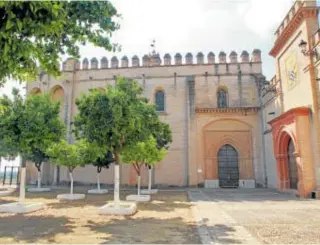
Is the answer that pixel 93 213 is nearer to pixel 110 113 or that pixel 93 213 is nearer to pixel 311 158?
pixel 110 113

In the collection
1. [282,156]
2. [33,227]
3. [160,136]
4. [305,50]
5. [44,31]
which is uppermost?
[305,50]

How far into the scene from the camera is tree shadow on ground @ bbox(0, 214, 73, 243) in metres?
6.85

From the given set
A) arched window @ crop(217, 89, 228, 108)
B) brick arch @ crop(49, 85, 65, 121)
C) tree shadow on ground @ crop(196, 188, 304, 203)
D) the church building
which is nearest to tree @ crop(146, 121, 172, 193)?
tree shadow on ground @ crop(196, 188, 304, 203)

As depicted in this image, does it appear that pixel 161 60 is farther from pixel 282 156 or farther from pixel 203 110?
pixel 282 156

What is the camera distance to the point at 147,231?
24.8 ft

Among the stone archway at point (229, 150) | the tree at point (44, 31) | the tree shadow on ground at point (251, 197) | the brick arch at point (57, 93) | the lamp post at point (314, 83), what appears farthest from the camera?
the brick arch at point (57, 93)

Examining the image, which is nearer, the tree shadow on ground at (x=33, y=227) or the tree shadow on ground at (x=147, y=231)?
the tree shadow on ground at (x=147, y=231)

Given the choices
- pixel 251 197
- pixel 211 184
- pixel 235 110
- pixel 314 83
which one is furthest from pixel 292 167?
pixel 235 110

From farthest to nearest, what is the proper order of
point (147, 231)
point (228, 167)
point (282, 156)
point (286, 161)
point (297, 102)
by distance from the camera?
point (228, 167) < point (282, 156) < point (286, 161) < point (297, 102) < point (147, 231)

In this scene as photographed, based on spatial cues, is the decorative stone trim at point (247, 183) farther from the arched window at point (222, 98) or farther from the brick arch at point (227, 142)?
the arched window at point (222, 98)

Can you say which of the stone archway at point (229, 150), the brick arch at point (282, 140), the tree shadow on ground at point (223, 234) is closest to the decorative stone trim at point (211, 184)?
the stone archway at point (229, 150)

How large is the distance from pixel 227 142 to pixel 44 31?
2349 centimetres

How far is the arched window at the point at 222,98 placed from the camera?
27.2 metres

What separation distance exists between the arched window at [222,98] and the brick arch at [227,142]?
1.66 meters
